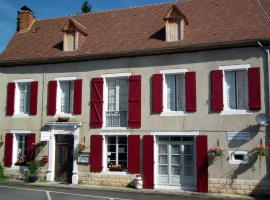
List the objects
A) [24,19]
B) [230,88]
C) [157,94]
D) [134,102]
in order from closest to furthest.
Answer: [230,88] < [157,94] < [134,102] < [24,19]

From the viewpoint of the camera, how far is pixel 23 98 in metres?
20.0

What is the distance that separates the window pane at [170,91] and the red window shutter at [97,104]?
303 cm

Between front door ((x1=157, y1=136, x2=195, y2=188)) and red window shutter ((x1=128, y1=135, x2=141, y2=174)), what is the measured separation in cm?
86

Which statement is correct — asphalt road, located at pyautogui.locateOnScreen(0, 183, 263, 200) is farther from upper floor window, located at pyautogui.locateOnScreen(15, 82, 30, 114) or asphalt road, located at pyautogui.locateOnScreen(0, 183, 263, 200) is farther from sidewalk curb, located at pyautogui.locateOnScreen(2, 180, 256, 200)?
upper floor window, located at pyautogui.locateOnScreen(15, 82, 30, 114)

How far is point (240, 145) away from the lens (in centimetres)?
1527

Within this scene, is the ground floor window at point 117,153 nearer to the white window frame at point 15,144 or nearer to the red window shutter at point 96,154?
the red window shutter at point 96,154

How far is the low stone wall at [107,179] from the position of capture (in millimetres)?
17016

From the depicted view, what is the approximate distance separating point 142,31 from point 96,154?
6088mm

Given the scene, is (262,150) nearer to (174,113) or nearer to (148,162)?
(174,113)

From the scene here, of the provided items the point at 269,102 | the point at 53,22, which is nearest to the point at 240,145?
the point at 269,102

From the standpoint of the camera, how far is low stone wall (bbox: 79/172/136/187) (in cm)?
1702

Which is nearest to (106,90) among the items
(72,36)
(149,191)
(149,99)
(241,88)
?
(149,99)

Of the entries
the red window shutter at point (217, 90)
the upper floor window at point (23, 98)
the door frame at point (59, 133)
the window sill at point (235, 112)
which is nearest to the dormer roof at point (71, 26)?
the upper floor window at point (23, 98)

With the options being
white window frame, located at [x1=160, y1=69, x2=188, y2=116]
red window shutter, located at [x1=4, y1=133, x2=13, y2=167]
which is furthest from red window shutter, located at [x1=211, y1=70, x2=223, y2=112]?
→ red window shutter, located at [x1=4, y1=133, x2=13, y2=167]
